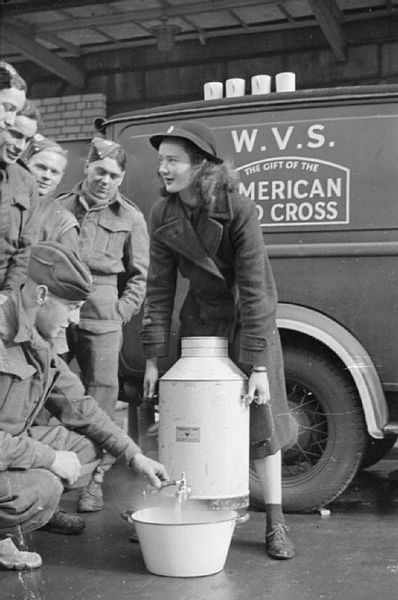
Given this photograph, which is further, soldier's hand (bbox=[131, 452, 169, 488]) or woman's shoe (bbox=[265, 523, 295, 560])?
woman's shoe (bbox=[265, 523, 295, 560])

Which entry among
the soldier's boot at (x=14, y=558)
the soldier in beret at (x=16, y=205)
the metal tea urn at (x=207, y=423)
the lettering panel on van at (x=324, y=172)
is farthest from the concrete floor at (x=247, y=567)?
the lettering panel on van at (x=324, y=172)

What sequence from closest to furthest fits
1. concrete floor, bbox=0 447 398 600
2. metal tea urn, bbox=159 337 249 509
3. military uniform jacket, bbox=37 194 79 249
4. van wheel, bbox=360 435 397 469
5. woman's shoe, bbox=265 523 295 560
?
concrete floor, bbox=0 447 398 600 → woman's shoe, bbox=265 523 295 560 → metal tea urn, bbox=159 337 249 509 → military uniform jacket, bbox=37 194 79 249 → van wheel, bbox=360 435 397 469

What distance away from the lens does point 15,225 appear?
12.0 feet

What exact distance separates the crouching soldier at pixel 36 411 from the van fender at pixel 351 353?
1343 mm

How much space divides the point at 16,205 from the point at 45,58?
127 centimetres

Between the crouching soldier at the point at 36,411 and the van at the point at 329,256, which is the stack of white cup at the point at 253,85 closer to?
the van at the point at 329,256

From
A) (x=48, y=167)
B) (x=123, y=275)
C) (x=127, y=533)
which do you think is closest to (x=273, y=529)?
(x=127, y=533)

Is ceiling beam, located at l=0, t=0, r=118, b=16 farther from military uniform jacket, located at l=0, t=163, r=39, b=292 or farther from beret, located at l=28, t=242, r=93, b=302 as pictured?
beret, located at l=28, t=242, r=93, b=302

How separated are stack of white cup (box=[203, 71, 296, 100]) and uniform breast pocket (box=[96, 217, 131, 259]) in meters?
0.78

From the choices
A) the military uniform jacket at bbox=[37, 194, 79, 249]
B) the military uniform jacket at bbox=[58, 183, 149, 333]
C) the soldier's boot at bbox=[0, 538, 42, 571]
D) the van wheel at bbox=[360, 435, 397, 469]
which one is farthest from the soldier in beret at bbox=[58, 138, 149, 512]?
the van wheel at bbox=[360, 435, 397, 469]

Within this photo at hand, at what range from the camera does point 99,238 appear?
4348 millimetres

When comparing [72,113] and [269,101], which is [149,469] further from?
[72,113]

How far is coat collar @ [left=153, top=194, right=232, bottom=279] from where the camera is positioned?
3641 mm

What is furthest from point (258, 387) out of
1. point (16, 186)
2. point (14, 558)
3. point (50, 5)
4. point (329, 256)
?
point (50, 5)
